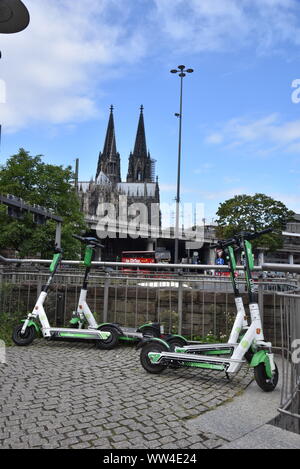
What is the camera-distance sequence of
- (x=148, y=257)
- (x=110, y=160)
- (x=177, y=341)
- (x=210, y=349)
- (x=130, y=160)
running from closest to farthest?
(x=210, y=349) → (x=177, y=341) → (x=148, y=257) → (x=110, y=160) → (x=130, y=160)

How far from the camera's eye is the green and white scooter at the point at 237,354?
394 centimetres

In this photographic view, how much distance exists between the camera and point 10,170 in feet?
75.9

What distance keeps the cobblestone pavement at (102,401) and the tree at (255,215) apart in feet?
109

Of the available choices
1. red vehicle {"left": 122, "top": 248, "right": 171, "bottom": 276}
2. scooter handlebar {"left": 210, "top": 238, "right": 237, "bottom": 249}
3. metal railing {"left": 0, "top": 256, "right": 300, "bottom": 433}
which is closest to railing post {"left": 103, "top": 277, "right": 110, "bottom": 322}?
metal railing {"left": 0, "top": 256, "right": 300, "bottom": 433}

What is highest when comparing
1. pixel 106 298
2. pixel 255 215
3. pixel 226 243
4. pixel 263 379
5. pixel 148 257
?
pixel 255 215

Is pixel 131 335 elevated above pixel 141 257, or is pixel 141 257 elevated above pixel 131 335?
pixel 141 257

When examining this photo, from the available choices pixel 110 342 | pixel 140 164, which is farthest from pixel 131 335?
pixel 140 164

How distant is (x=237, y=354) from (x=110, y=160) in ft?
344

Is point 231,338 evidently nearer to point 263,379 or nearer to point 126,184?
point 263,379

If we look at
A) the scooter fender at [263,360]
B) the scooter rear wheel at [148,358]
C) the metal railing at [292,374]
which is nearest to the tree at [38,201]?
the scooter rear wheel at [148,358]

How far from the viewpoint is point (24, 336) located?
6125 millimetres

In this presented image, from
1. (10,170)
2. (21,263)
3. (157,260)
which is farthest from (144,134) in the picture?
(21,263)

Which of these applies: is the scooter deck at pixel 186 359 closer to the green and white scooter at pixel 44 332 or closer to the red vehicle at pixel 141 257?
the green and white scooter at pixel 44 332

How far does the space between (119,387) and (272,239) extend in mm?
35038
